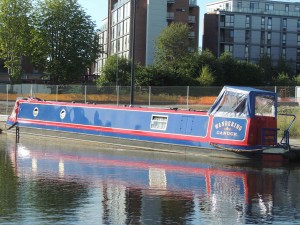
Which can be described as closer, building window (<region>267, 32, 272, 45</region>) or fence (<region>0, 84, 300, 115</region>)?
fence (<region>0, 84, 300, 115</region>)

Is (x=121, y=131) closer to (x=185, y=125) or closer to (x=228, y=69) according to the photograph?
(x=185, y=125)

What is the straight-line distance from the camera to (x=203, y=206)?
11.3m

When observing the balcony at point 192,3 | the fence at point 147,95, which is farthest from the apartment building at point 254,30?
the fence at point 147,95

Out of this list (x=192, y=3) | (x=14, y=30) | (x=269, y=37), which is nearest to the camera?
(x=14, y=30)

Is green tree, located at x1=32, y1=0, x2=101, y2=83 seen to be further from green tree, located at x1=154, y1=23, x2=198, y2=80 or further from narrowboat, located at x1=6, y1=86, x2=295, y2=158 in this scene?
narrowboat, located at x1=6, y1=86, x2=295, y2=158

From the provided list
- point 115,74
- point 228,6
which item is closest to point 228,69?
point 115,74

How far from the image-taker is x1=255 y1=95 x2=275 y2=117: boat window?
20.2 m

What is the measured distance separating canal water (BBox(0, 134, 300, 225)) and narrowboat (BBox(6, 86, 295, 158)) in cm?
78

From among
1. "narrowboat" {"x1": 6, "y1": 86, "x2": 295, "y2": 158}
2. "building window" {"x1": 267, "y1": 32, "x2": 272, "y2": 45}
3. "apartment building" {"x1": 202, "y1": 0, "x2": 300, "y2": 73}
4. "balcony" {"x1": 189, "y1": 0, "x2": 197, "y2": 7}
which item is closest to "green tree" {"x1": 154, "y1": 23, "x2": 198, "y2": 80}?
"balcony" {"x1": 189, "y1": 0, "x2": 197, "y2": 7}

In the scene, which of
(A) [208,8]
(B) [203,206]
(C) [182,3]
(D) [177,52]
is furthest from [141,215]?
(A) [208,8]

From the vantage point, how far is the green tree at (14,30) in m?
69.1

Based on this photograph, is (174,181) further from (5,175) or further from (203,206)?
(5,175)

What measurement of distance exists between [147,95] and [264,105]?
17.9 metres

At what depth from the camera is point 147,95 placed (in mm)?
37688
